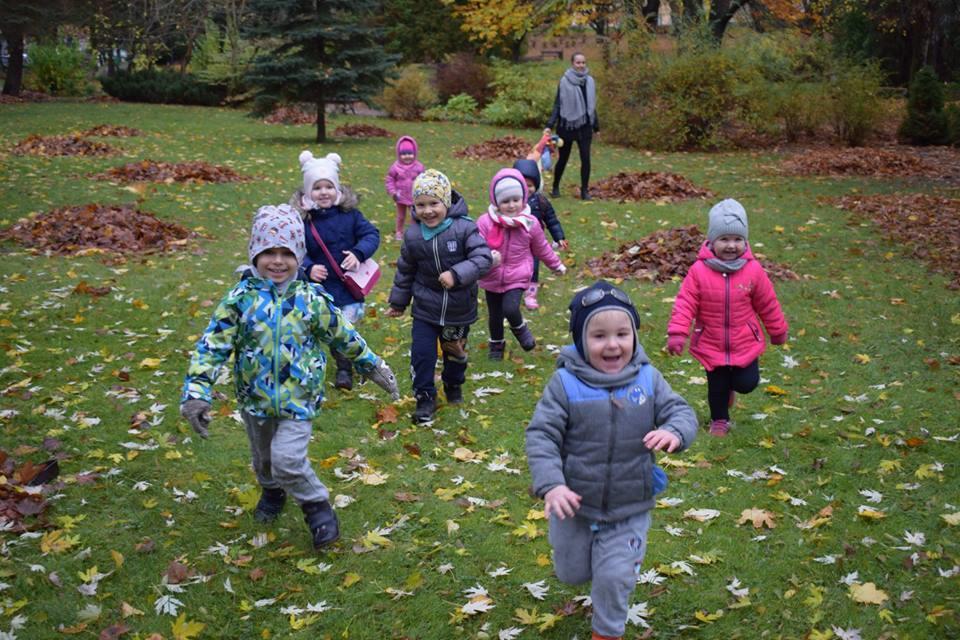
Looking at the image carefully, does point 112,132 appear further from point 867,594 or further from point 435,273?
point 867,594

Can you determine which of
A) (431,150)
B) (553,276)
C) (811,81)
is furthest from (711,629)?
(811,81)

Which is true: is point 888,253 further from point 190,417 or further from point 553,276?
point 190,417

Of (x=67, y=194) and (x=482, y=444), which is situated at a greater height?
(x=67, y=194)

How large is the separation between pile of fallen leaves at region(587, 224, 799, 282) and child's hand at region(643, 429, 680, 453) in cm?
731

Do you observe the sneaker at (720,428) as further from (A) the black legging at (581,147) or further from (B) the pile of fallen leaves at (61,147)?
(B) the pile of fallen leaves at (61,147)

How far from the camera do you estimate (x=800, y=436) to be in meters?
6.27

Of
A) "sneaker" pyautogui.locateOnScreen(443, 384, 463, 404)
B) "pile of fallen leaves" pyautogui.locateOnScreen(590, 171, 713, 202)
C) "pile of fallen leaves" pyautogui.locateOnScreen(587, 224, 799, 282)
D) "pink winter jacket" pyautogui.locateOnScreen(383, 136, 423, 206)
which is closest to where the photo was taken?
"sneaker" pyautogui.locateOnScreen(443, 384, 463, 404)

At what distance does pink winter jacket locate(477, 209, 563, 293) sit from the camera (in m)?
7.70

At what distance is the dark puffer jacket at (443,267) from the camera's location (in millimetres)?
6309

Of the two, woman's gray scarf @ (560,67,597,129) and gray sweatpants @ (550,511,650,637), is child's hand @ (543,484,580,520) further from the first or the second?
woman's gray scarf @ (560,67,597,129)

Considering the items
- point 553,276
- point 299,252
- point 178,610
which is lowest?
point 178,610

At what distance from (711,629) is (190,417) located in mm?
2693

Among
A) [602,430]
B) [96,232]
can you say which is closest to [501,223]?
[602,430]

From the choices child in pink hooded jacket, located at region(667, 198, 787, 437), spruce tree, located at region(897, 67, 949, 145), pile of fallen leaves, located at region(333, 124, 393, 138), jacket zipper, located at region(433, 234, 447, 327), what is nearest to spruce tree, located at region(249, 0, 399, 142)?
pile of fallen leaves, located at region(333, 124, 393, 138)
